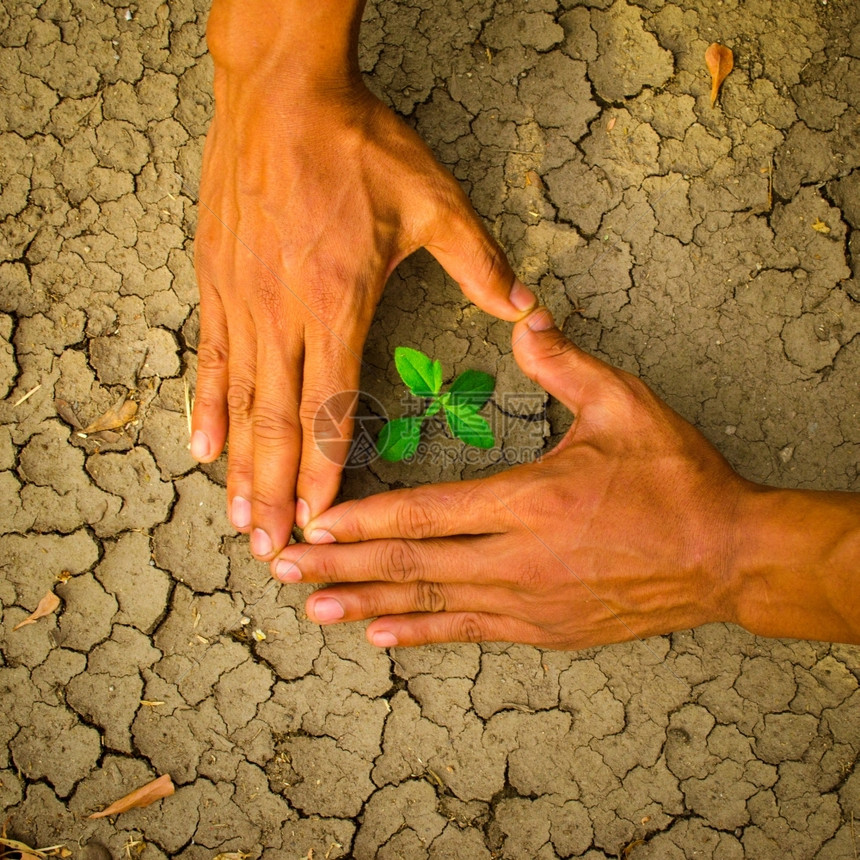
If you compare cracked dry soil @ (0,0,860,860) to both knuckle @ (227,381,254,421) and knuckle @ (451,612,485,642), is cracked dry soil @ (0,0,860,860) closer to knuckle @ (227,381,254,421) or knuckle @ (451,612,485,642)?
knuckle @ (451,612,485,642)

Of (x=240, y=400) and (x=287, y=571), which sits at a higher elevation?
(x=240, y=400)

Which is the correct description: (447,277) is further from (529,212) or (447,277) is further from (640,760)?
(640,760)

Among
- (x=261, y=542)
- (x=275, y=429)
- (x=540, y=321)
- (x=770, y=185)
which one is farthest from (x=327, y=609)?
(x=770, y=185)

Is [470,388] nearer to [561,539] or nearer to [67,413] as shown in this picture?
[561,539]

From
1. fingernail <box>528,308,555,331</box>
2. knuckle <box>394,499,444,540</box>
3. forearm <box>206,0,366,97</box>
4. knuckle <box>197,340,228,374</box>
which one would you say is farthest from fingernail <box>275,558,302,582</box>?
forearm <box>206,0,366,97</box>

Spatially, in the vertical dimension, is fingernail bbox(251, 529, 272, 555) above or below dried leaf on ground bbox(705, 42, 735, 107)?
below

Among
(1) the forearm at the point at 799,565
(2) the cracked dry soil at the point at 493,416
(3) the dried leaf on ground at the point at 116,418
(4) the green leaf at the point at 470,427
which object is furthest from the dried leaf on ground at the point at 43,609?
(1) the forearm at the point at 799,565
